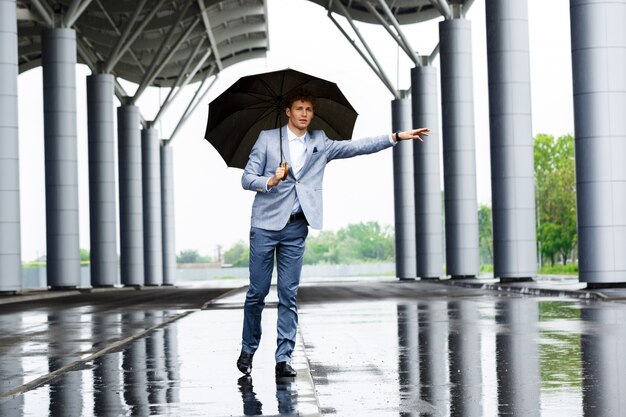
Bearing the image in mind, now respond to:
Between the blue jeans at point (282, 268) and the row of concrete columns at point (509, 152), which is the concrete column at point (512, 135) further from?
the blue jeans at point (282, 268)

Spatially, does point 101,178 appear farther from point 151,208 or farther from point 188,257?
point 188,257

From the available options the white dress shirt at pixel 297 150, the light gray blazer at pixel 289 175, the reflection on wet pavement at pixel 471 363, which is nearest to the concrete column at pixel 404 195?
the reflection on wet pavement at pixel 471 363

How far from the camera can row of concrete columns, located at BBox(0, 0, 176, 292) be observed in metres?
34.3

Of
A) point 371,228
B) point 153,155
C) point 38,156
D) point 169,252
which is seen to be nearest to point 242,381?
point 153,155

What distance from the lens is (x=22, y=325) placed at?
19.0m

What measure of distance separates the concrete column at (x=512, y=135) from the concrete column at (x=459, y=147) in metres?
8.16

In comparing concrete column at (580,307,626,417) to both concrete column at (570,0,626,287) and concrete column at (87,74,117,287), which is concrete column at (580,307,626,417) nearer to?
concrete column at (570,0,626,287)

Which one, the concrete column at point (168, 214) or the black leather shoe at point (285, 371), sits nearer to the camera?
the black leather shoe at point (285, 371)

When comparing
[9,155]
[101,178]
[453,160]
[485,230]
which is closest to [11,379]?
[9,155]

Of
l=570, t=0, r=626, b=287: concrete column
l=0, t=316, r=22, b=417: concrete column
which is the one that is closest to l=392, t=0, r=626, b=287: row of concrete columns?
l=570, t=0, r=626, b=287: concrete column

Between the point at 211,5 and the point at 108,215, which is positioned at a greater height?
the point at 211,5

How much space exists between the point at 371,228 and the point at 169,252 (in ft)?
325

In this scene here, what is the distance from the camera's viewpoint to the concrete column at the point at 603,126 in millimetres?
26688

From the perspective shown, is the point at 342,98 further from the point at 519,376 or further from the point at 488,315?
the point at 488,315
